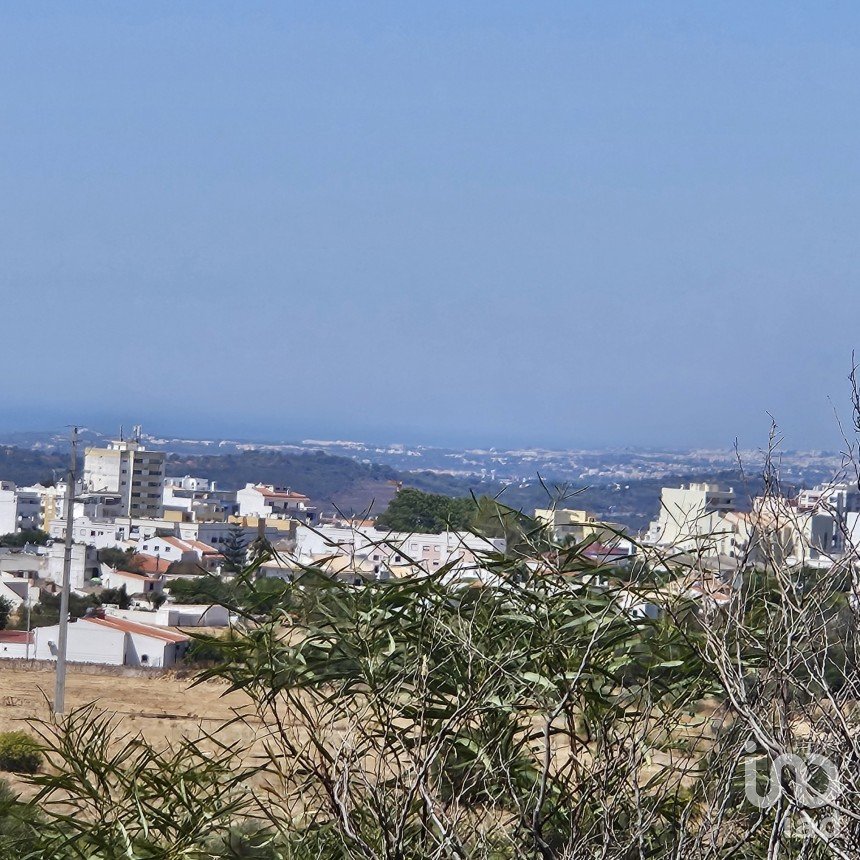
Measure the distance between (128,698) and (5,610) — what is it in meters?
11.6

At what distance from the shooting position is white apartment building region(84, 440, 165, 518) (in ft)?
240

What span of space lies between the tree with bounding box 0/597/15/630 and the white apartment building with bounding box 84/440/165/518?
39.2 m

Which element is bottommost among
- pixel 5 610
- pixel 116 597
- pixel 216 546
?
pixel 116 597

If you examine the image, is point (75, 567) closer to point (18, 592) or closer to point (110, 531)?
point (18, 592)

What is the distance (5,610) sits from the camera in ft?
104

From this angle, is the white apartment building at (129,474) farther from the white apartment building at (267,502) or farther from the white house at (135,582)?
the white house at (135,582)

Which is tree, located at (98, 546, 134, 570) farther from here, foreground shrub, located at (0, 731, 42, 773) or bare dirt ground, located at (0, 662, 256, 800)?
foreground shrub, located at (0, 731, 42, 773)

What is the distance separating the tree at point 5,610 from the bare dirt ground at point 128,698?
5638 millimetres

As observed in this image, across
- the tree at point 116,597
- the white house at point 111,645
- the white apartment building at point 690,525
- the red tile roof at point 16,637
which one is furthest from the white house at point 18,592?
the white apartment building at point 690,525

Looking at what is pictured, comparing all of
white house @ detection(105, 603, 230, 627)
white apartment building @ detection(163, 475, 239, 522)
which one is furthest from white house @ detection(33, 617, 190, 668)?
white apartment building @ detection(163, 475, 239, 522)

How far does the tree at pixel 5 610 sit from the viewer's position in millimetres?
30719

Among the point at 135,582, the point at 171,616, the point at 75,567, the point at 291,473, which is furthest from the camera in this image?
the point at 291,473

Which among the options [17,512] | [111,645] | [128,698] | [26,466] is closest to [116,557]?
[17,512]

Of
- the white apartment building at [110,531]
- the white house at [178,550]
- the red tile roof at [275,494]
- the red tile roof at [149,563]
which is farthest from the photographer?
the red tile roof at [275,494]
